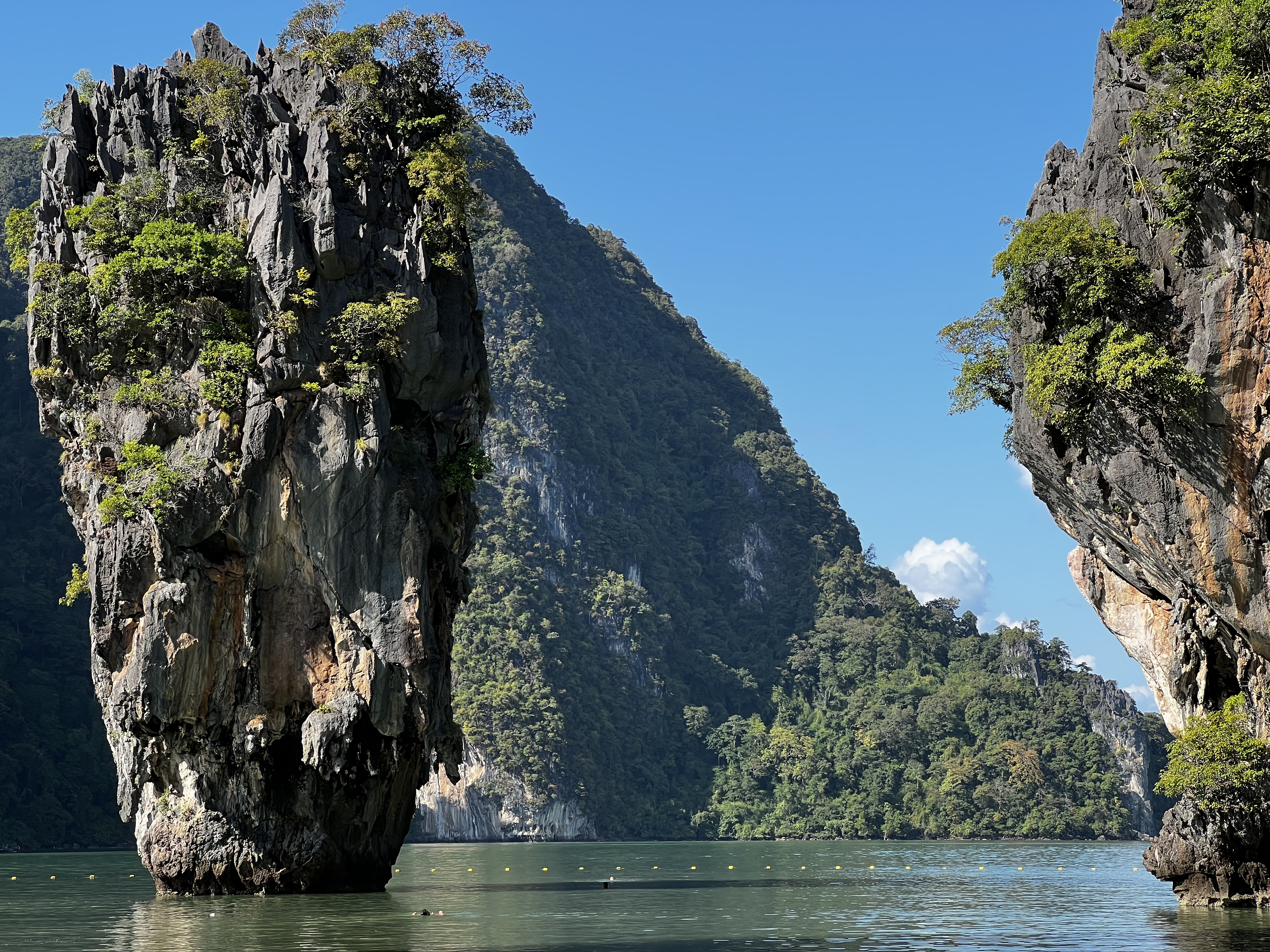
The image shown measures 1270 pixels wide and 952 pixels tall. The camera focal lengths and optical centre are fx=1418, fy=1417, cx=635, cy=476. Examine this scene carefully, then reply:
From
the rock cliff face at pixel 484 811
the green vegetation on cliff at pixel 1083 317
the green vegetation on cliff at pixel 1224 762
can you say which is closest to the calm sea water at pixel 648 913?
the green vegetation on cliff at pixel 1224 762

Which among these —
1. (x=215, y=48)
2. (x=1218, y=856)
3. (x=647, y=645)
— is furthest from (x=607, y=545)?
(x=1218, y=856)

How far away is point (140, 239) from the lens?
2994 centimetres

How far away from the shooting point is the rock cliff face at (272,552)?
2862 cm

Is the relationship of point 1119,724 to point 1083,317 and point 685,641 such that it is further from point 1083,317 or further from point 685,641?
point 1083,317

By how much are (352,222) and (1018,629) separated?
81856mm

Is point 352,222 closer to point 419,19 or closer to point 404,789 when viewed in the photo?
point 419,19

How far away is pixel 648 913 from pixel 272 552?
10.6 meters

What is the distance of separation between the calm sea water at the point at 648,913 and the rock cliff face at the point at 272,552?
1895 millimetres

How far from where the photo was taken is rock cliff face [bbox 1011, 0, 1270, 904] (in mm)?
22781

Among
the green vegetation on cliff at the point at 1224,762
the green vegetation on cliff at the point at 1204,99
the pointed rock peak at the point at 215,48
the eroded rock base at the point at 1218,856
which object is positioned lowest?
the eroded rock base at the point at 1218,856

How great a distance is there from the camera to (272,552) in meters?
29.4

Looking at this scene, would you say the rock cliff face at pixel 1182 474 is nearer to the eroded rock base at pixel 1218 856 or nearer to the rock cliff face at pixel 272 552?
the eroded rock base at pixel 1218 856

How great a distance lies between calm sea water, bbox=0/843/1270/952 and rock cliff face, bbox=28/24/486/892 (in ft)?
6.22

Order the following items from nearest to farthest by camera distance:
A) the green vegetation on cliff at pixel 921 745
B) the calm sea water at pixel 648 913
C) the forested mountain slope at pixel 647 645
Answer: the calm sea water at pixel 648 913 < the forested mountain slope at pixel 647 645 < the green vegetation on cliff at pixel 921 745
